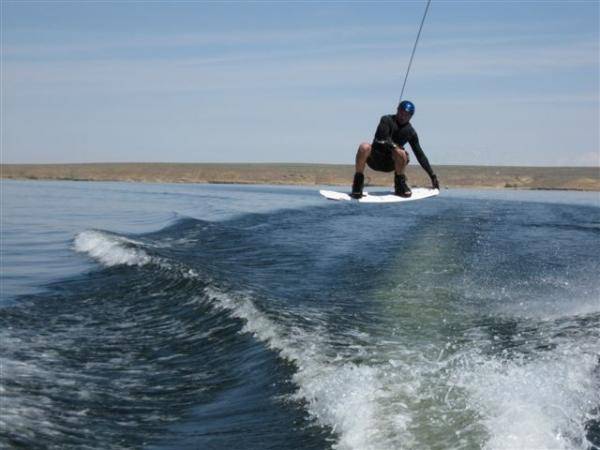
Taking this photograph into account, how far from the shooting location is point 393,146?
12969mm

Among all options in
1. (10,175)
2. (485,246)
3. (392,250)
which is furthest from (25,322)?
(10,175)

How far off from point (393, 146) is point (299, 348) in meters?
4.71

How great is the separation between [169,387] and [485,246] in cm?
1635

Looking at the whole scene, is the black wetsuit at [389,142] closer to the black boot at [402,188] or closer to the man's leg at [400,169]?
the man's leg at [400,169]

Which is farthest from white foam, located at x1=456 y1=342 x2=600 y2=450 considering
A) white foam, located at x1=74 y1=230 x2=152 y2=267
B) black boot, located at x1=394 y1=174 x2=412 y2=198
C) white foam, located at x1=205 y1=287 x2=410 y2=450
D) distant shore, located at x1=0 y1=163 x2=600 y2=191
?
distant shore, located at x1=0 y1=163 x2=600 y2=191

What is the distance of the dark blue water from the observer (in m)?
6.92

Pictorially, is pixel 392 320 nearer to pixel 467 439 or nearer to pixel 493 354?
pixel 493 354

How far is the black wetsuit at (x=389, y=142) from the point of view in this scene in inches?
510

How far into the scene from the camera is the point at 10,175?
4769 inches

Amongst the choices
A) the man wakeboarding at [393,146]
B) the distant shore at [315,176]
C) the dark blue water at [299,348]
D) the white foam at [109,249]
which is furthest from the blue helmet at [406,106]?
the distant shore at [315,176]

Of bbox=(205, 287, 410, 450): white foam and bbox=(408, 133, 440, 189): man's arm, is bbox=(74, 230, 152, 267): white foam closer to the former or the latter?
bbox=(408, 133, 440, 189): man's arm

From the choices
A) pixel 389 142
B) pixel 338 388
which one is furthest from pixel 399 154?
pixel 338 388

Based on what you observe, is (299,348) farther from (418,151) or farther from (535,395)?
(418,151)

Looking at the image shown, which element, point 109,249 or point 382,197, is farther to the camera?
point 109,249
